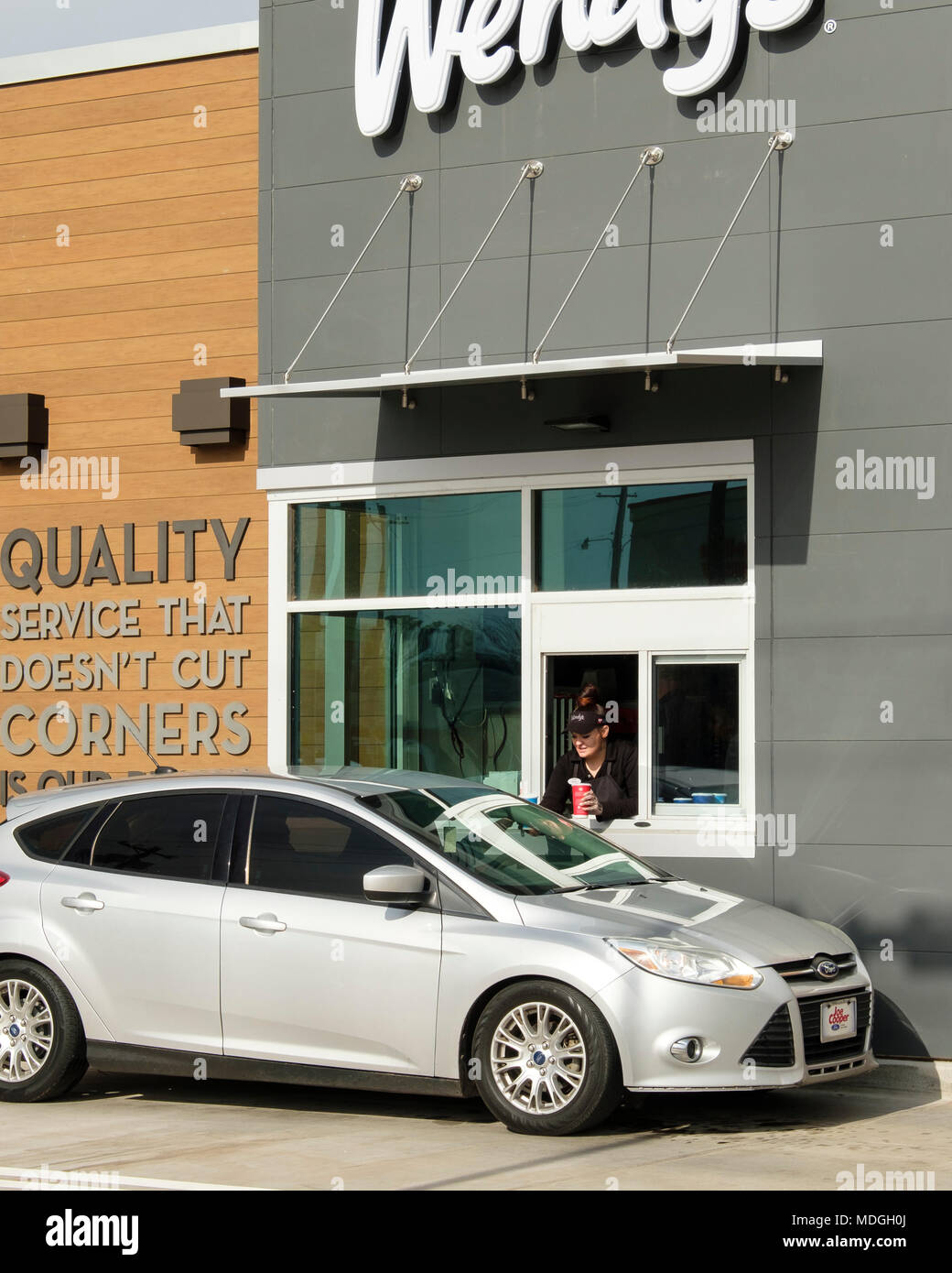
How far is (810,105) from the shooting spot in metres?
11.1

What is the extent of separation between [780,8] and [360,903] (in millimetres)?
6500

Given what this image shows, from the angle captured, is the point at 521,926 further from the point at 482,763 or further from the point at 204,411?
the point at 204,411

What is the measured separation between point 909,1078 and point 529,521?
437 cm

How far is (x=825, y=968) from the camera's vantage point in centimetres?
852

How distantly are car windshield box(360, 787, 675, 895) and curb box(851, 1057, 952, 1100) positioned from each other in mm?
1851

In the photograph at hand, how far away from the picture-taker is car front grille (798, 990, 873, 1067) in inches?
324

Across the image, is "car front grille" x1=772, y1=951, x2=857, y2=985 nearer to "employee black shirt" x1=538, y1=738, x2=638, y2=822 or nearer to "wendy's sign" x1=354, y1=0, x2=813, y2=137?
"employee black shirt" x1=538, y1=738, x2=638, y2=822

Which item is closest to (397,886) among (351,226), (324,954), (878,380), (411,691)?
(324,954)

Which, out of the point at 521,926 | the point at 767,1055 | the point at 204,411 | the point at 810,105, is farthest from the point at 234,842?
the point at 810,105

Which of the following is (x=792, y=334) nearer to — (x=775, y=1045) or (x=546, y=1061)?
(x=775, y=1045)

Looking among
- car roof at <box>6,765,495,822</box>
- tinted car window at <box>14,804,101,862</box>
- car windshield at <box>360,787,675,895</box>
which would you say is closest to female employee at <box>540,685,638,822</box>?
car windshield at <box>360,787,675,895</box>

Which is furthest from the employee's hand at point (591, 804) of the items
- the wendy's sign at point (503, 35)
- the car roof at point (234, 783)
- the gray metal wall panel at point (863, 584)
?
the wendy's sign at point (503, 35)

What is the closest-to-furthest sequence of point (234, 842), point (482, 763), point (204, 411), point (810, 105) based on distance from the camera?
point (234, 842), point (810, 105), point (482, 763), point (204, 411)

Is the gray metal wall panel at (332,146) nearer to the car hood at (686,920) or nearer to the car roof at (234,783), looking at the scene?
the car roof at (234,783)
